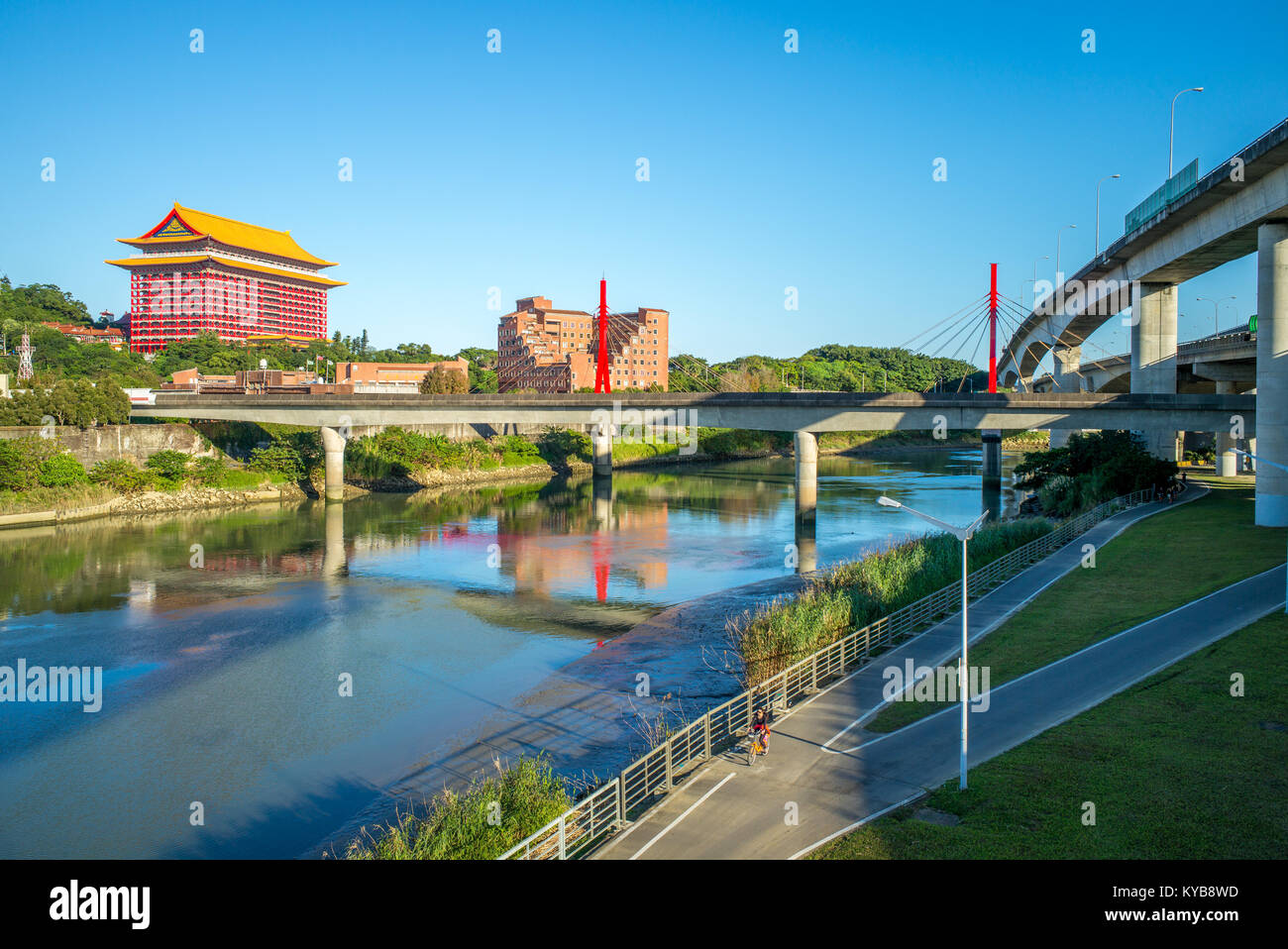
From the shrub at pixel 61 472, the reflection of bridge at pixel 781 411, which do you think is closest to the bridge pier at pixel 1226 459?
the reflection of bridge at pixel 781 411

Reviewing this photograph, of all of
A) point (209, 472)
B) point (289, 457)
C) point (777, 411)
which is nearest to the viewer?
point (777, 411)

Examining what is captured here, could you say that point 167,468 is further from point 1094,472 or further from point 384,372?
point 1094,472

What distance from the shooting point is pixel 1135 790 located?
48.1 ft

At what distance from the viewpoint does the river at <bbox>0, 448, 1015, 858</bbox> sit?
17.8m

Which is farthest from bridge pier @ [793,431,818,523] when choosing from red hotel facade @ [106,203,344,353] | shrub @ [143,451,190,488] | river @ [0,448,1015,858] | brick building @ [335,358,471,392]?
red hotel facade @ [106,203,344,353]

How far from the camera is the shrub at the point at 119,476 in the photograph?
60219mm

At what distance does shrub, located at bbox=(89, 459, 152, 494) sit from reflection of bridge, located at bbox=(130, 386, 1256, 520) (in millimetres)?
7296

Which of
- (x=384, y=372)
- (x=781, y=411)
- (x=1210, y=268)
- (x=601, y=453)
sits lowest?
(x=601, y=453)

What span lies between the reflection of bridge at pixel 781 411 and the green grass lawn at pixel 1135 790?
34599mm

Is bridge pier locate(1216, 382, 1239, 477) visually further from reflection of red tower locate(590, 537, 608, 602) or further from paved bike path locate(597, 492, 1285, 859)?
reflection of red tower locate(590, 537, 608, 602)

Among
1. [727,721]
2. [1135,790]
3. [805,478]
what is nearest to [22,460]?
[805,478]

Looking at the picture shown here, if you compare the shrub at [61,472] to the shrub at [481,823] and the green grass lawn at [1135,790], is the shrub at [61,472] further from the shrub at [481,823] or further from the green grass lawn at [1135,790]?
the green grass lawn at [1135,790]

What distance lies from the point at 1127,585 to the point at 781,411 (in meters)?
29.3

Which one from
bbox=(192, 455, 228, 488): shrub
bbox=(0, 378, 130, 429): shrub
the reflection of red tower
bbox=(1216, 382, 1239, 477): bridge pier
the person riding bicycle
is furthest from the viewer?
bbox=(192, 455, 228, 488): shrub
